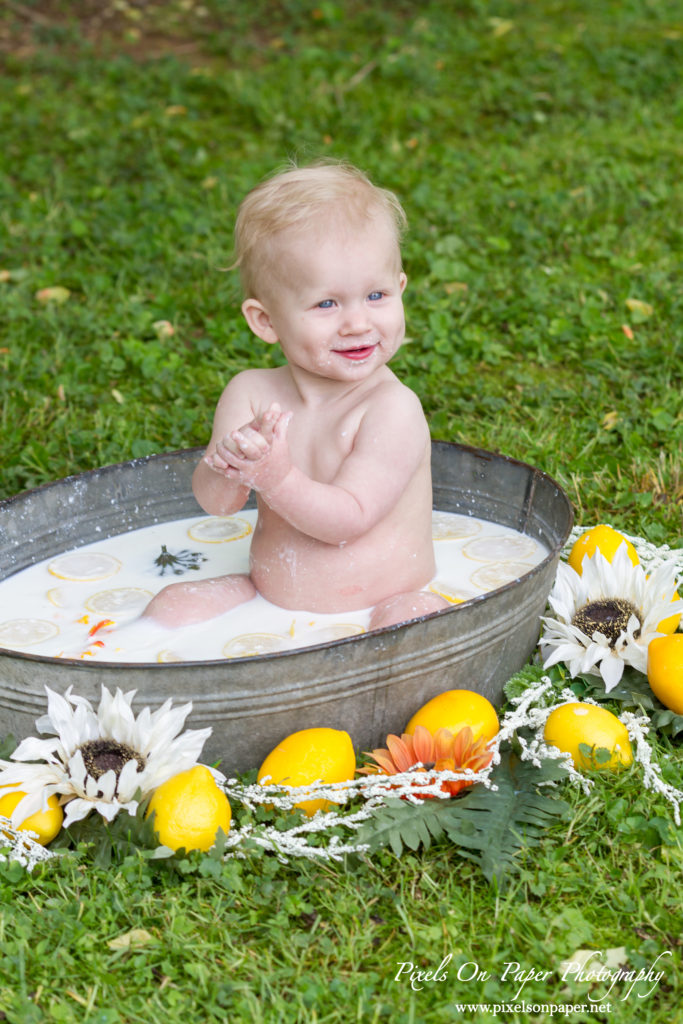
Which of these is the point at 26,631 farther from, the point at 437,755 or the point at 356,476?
the point at 437,755

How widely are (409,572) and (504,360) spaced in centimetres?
172

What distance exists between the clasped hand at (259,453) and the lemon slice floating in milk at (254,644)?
1.23ft

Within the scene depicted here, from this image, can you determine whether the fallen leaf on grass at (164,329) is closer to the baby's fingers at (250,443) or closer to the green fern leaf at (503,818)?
the baby's fingers at (250,443)

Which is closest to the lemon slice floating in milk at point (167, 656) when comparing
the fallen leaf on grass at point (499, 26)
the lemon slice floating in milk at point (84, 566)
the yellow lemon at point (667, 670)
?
the lemon slice floating in milk at point (84, 566)

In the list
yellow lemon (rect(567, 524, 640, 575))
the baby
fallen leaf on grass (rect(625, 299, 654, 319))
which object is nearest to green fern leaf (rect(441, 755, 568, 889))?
the baby

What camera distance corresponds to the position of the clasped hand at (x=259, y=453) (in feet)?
6.95

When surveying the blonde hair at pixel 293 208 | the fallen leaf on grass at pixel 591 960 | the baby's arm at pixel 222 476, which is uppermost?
the blonde hair at pixel 293 208

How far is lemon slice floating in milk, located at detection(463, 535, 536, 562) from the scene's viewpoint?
9.06ft

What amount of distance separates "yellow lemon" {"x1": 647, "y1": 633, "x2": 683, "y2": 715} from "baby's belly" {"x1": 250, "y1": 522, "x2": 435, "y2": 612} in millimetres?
544

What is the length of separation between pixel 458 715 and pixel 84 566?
1173 millimetres

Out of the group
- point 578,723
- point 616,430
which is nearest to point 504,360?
point 616,430

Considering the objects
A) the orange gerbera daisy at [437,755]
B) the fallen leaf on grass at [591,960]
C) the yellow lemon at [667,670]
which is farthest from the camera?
the yellow lemon at [667,670]

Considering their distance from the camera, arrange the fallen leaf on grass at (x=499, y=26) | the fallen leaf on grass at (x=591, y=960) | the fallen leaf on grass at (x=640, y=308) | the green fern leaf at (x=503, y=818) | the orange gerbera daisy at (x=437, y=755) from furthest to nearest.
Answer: the fallen leaf on grass at (x=499, y=26) < the fallen leaf on grass at (x=640, y=308) < the orange gerbera daisy at (x=437, y=755) < the green fern leaf at (x=503, y=818) < the fallen leaf on grass at (x=591, y=960)

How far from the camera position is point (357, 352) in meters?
2.34
